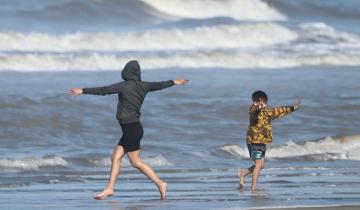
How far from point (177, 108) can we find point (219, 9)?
95.2 feet

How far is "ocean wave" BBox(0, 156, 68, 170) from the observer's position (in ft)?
39.4

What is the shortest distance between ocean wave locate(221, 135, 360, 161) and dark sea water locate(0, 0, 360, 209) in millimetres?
26

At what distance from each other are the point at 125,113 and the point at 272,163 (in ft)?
13.6

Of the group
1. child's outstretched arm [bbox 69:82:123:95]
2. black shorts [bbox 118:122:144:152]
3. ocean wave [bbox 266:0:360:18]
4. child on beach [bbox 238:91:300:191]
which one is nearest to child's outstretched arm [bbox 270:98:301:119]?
child on beach [bbox 238:91:300:191]

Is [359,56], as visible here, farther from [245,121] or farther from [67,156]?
[67,156]

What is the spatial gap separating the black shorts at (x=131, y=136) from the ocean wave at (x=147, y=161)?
3.07m

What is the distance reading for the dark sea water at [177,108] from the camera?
10.2 m

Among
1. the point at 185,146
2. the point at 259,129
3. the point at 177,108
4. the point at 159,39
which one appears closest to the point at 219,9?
the point at 159,39

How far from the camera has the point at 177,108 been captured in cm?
1734

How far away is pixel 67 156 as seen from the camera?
41.7 feet

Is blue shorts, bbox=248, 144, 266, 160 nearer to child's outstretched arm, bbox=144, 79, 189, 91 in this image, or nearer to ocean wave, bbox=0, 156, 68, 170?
child's outstretched arm, bbox=144, 79, 189, 91

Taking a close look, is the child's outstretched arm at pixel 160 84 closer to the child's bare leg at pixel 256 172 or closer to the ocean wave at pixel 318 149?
the child's bare leg at pixel 256 172

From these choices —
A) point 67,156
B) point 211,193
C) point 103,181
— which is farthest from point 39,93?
point 211,193

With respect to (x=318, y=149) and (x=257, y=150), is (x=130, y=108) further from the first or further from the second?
(x=318, y=149)
